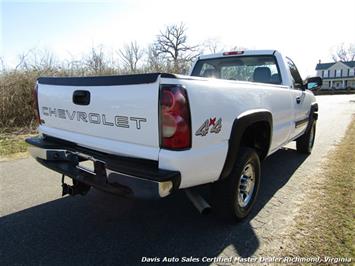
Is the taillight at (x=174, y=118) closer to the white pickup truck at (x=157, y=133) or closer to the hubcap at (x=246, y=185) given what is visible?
the white pickup truck at (x=157, y=133)

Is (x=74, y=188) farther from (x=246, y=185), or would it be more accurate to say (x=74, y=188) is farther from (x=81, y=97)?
(x=246, y=185)

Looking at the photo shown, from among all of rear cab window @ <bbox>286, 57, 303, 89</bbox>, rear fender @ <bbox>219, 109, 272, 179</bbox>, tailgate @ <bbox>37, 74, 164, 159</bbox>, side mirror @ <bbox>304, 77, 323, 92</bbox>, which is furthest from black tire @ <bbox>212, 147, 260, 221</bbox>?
side mirror @ <bbox>304, 77, 323, 92</bbox>

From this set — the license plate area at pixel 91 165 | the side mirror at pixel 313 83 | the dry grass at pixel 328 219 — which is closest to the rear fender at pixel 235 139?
the dry grass at pixel 328 219

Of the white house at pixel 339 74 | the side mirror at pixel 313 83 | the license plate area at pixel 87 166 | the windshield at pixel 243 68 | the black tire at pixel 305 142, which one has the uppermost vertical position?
the white house at pixel 339 74

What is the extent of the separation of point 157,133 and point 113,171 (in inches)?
19.6

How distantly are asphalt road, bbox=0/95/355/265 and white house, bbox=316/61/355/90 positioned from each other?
7790 centimetres

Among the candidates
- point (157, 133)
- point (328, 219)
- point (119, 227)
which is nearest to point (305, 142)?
point (328, 219)

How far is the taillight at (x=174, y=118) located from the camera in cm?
219

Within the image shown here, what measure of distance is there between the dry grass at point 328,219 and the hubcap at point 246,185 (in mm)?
579

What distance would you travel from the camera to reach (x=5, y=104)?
352 inches

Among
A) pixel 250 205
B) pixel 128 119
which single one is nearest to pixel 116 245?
pixel 128 119

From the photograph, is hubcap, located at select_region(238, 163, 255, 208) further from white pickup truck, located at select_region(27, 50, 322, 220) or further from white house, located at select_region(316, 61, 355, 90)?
white house, located at select_region(316, 61, 355, 90)

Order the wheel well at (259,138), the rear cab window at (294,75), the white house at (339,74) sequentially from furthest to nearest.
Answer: the white house at (339,74)
the rear cab window at (294,75)
the wheel well at (259,138)

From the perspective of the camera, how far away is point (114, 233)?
296cm
